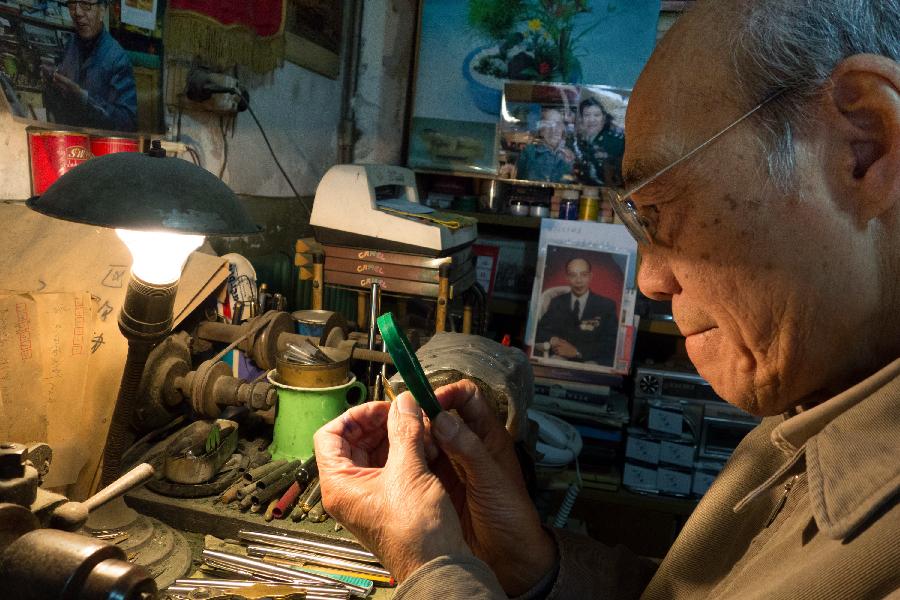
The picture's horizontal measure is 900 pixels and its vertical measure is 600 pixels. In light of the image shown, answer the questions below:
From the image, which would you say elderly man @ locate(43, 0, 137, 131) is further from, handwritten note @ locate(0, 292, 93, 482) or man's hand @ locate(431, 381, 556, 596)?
man's hand @ locate(431, 381, 556, 596)

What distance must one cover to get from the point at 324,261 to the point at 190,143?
1.99ft

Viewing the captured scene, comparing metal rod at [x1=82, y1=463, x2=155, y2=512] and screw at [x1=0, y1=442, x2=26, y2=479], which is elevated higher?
screw at [x1=0, y1=442, x2=26, y2=479]

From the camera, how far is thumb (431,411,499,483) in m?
1.10

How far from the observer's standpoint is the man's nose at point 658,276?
876mm

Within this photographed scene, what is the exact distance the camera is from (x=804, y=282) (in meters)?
0.71

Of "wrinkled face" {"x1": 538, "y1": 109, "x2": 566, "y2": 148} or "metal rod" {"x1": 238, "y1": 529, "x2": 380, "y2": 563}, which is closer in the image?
"metal rod" {"x1": 238, "y1": 529, "x2": 380, "y2": 563}

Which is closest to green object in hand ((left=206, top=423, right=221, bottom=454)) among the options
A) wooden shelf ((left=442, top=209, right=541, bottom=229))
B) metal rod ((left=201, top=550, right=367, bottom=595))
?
metal rod ((left=201, top=550, right=367, bottom=595))

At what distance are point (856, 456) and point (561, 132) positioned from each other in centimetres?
301

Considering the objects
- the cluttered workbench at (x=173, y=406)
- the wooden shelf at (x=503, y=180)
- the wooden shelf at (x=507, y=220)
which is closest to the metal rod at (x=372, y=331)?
the cluttered workbench at (x=173, y=406)

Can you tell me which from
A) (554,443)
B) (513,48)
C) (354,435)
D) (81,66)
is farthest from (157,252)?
(513,48)

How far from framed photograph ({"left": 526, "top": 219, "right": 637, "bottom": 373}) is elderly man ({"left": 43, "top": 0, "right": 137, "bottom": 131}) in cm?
200

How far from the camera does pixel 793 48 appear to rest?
2.18 ft

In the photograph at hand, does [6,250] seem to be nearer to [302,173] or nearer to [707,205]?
[707,205]

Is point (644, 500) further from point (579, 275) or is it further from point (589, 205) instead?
point (589, 205)
